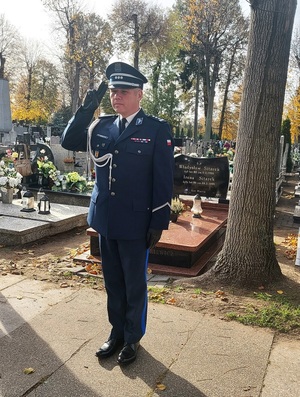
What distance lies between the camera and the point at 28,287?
4.60m

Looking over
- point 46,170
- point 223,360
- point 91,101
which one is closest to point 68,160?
point 46,170

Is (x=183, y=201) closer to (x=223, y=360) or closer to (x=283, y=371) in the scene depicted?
(x=223, y=360)

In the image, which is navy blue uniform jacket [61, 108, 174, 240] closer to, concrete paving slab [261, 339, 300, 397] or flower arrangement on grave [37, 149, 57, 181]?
concrete paving slab [261, 339, 300, 397]

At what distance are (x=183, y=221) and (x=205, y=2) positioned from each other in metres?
24.7

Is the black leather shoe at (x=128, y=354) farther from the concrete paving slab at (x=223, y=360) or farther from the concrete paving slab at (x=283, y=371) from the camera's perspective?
the concrete paving slab at (x=283, y=371)

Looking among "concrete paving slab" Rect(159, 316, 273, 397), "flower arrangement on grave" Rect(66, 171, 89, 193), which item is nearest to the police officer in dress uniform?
"concrete paving slab" Rect(159, 316, 273, 397)

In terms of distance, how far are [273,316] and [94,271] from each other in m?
2.21

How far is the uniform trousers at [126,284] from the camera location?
3.07 metres

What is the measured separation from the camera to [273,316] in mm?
3879

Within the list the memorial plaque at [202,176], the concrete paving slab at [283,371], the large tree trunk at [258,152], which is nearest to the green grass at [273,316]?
the concrete paving slab at [283,371]

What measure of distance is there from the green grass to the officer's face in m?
2.12

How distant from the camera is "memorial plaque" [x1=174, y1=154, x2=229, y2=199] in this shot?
8141 mm

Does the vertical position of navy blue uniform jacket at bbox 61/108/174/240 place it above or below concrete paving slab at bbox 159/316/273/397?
above

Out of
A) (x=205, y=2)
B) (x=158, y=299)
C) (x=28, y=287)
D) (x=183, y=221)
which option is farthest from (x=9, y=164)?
(x=205, y=2)
